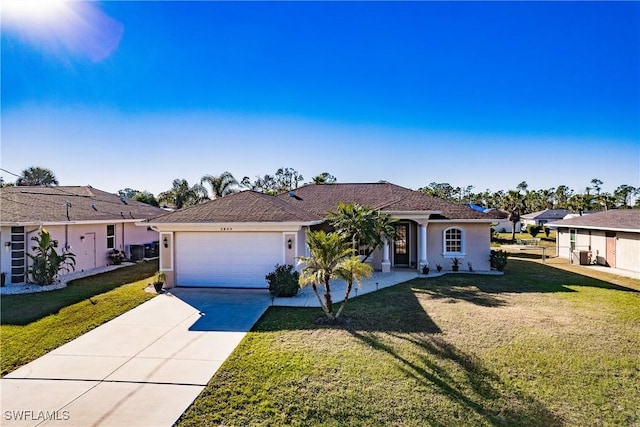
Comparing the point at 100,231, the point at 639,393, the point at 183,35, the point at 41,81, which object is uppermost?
the point at 183,35

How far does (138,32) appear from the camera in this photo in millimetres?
10758

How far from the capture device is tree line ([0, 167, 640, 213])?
34.1m

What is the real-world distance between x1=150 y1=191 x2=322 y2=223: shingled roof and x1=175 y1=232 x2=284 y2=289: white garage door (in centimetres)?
64

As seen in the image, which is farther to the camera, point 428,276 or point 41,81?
point 428,276

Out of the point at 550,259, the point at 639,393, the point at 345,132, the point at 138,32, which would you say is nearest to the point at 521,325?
the point at 639,393

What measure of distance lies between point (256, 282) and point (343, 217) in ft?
15.1

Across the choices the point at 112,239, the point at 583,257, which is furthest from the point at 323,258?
the point at 583,257

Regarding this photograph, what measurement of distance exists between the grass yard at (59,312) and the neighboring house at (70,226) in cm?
248

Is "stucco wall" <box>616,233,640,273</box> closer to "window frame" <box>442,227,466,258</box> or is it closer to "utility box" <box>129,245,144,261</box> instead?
"window frame" <box>442,227,466,258</box>

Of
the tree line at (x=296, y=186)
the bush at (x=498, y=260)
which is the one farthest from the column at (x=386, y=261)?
the tree line at (x=296, y=186)

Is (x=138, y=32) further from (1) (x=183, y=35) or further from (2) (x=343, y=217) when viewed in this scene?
(2) (x=343, y=217)

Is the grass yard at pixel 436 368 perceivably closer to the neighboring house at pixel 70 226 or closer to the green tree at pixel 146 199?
the neighboring house at pixel 70 226

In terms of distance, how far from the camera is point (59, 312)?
10.6 m

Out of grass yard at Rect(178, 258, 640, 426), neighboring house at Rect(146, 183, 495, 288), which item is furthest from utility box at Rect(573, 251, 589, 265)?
grass yard at Rect(178, 258, 640, 426)
